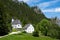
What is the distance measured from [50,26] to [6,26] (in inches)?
1151

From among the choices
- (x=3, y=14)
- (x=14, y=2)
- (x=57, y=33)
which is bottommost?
(x=57, y=33)

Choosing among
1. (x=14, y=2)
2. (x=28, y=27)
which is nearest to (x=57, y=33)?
(x=28, y=27)

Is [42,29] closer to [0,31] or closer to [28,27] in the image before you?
[28,27]

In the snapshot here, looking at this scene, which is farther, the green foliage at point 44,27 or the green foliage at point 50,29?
the green foliage at point 44,27

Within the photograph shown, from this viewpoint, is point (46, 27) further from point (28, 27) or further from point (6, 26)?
point (6, 26)

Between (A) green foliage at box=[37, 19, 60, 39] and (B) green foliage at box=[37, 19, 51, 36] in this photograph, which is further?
(B) green foliage at box=[37, 19, 51, 36]

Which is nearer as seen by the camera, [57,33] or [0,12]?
[0,12]

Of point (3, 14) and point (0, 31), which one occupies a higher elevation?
point (3, 14)

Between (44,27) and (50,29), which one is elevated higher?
(44,27)

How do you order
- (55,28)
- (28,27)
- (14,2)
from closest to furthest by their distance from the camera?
(55,28), (28,27), (14,2)

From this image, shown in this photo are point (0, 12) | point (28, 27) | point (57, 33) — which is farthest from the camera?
point (28, 27)

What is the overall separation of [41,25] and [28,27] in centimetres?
1684

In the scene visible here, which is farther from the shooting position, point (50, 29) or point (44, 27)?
point (44, 27)

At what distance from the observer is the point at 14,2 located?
17825 centimetres
